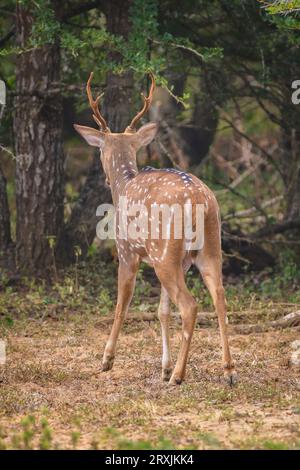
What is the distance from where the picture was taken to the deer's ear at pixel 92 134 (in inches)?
363

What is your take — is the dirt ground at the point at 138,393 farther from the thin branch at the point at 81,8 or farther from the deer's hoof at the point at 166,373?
the thin branch at the point at 81,8

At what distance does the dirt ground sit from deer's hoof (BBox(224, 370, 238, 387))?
0.06m

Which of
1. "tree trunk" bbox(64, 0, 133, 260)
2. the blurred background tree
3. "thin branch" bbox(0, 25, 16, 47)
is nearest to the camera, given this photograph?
the blurred background tree

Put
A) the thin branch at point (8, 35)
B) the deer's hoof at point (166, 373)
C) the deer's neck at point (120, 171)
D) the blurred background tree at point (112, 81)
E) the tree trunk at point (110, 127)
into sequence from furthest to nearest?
the thin branch at point (8, 35) < the tree trunk at point (110, 127) < the blurred background tree at point (112, 81) < the deer's neck at point (120, 171) < the deer's hoof at point (166, 373)

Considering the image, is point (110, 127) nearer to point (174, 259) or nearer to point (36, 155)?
point (36, 155)

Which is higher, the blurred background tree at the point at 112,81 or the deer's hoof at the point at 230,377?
the blurred background tree at the point at 112,81

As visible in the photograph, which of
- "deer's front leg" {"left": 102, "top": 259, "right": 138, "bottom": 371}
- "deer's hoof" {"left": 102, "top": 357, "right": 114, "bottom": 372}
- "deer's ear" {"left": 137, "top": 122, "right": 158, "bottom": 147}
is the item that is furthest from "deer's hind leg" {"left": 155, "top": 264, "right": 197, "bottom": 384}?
"deer's ear" {"left": 137, "top": 122, "right": 158, "bottom": 147}

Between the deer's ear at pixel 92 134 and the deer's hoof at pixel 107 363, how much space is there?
201cm

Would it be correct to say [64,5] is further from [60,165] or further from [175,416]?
[175,416]

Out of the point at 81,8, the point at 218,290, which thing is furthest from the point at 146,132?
the point at 81,8

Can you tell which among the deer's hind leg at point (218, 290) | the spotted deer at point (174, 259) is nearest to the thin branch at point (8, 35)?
the spotted deer at point (174, 259)

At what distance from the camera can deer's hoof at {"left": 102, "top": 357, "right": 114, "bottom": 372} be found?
8328 millimetres

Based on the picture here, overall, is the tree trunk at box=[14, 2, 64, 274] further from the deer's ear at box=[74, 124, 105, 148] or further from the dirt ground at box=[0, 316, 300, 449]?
the deer's ear at box=[74, 124, 105, 148]
